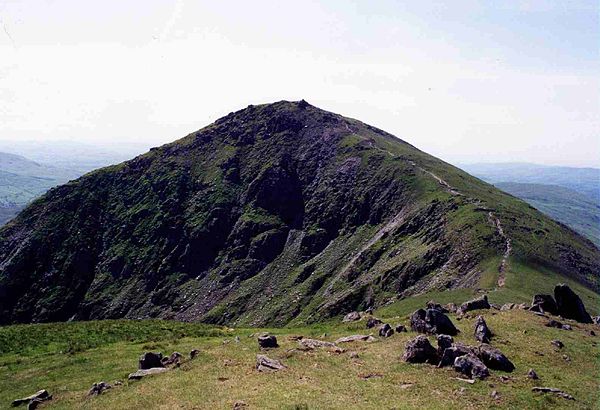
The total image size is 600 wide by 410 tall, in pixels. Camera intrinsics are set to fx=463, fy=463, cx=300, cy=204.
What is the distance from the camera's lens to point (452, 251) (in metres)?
97.6

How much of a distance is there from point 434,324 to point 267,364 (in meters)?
15.3

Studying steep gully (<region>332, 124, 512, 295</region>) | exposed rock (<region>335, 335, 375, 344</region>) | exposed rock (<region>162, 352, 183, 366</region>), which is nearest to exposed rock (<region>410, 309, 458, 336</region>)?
exposed rock (<region>335, 335, 375, 344</region>)

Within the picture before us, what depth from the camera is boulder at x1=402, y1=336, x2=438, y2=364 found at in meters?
33.1

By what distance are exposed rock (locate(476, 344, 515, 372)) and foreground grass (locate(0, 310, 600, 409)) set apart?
0.84 meters

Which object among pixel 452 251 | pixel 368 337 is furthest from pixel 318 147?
pixel 368 337

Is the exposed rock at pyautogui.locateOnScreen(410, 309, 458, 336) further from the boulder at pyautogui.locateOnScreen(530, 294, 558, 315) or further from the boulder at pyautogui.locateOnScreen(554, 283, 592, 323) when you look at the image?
the boulder at pyautogui.locateOnScreen(554, 283, 592, 323)

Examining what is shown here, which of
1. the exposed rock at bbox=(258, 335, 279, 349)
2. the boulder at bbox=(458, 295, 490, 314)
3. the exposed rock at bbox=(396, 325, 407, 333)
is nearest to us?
the exposed rock at bbox=(258, 335, 279, 349)

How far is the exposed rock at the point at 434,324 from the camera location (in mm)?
39438

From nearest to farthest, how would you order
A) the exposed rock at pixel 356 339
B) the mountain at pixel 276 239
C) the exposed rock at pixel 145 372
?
the exposed rock at pixel 145 372
the exposed rock at pixel 356 339
the mountain at pixel 276 239

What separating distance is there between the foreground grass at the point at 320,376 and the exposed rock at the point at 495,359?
84 cm

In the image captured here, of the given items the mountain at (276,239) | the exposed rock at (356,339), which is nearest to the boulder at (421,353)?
the exposed rock at (356,339)

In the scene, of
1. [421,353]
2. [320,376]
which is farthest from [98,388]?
[421,353]

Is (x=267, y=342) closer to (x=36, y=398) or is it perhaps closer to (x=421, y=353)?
(x=421, y=353)

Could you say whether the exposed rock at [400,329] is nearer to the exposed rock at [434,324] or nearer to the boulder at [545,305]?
the exposed rock at [434,324]
